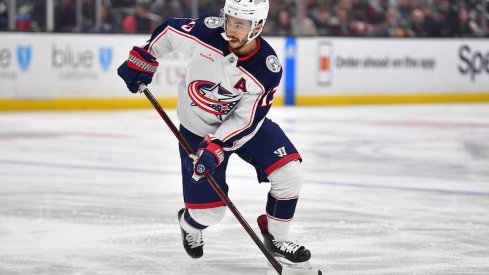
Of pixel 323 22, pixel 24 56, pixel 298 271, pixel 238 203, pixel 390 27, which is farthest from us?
pixel 390 27

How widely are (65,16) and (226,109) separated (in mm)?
8024

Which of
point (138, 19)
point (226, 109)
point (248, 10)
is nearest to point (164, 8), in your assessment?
point (138, 19)

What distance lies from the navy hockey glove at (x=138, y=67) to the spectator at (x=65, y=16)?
25.5 feet

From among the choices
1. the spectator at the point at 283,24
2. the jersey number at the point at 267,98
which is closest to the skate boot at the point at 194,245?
the jersey number at the point at 267,98

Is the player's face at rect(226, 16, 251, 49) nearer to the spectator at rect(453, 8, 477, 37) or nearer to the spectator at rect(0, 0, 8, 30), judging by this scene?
the spectator at rect(0, 0, 8, 30)

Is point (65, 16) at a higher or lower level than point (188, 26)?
lower

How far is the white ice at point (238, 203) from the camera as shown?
3797mm

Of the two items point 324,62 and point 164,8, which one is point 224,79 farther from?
point 324,62

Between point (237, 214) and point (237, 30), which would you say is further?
point (237, 214)

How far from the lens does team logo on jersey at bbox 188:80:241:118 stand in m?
3.63

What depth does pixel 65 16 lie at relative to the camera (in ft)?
37.3

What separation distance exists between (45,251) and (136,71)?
0.79 meters

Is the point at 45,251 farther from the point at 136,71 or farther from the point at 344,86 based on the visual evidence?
the point at 344,86

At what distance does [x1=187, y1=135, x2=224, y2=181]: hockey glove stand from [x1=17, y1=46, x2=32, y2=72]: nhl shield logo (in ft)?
26.1
